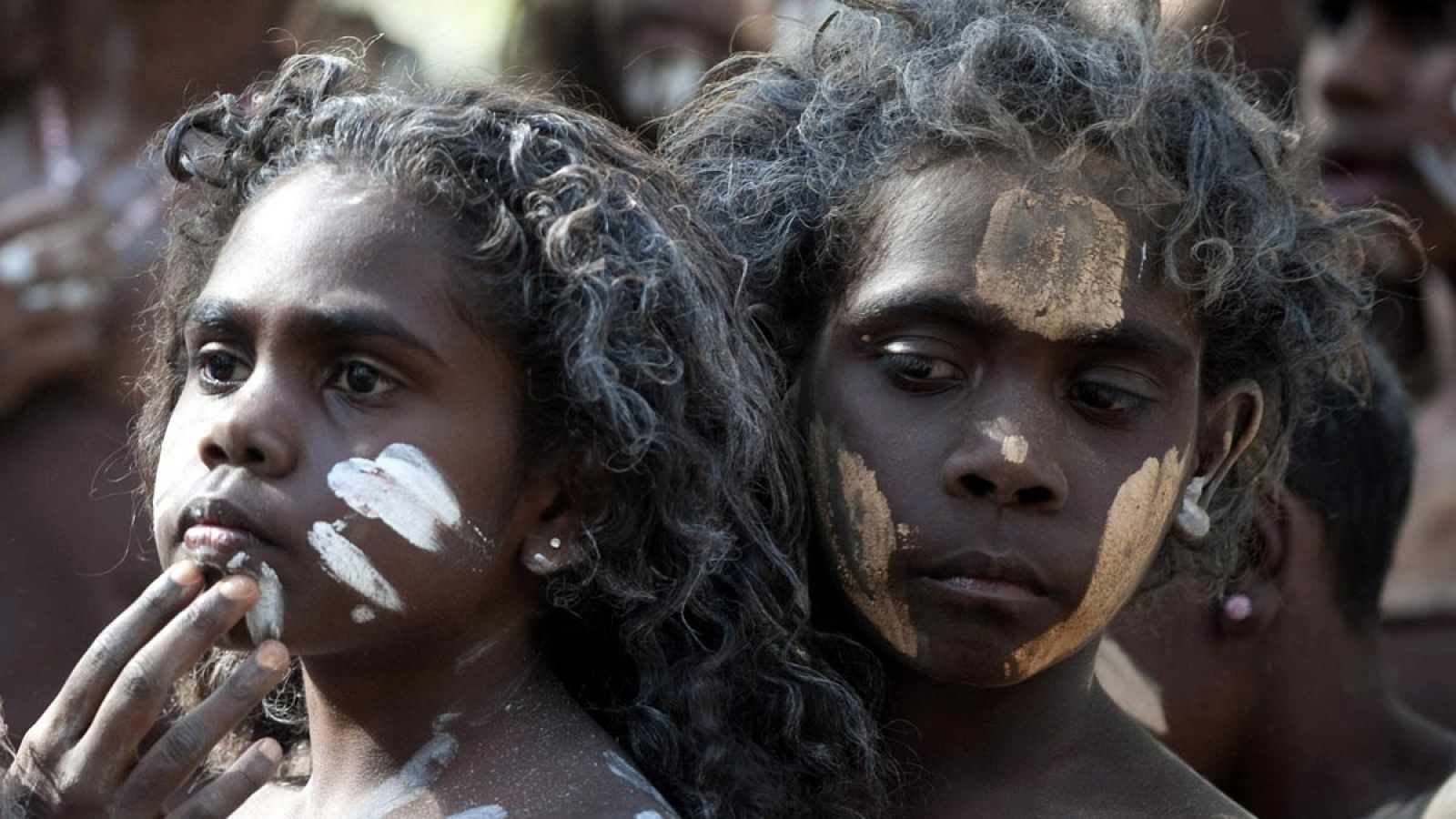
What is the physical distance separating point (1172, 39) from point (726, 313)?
0.90 meters

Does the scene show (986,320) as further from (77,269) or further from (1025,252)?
(77,269)

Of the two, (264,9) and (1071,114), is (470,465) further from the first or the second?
(264,9)

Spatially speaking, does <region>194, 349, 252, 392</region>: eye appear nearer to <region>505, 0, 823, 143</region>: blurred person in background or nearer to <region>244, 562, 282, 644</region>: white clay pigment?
<region>244, 562, 282, 644</region>: white clay pigment

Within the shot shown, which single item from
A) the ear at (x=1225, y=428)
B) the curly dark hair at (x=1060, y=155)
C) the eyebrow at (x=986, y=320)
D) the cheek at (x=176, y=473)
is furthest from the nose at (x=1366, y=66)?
the cheek at (x=176, y=473)

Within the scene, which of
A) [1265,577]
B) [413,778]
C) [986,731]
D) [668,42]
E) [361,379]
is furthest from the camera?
[668,42]

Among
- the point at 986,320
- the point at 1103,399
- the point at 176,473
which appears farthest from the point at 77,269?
the point at 1103,399

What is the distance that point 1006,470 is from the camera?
2.62 m

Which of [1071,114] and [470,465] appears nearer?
[470,465]

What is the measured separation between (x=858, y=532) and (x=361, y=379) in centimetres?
71

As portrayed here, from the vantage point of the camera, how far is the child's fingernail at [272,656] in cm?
236

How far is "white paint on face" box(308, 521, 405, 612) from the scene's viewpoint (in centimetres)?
242

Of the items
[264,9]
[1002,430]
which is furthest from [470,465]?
[264,9]

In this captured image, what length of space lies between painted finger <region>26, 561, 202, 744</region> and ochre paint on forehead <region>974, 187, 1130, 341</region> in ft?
3.55

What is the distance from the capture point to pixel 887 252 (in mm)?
2822
